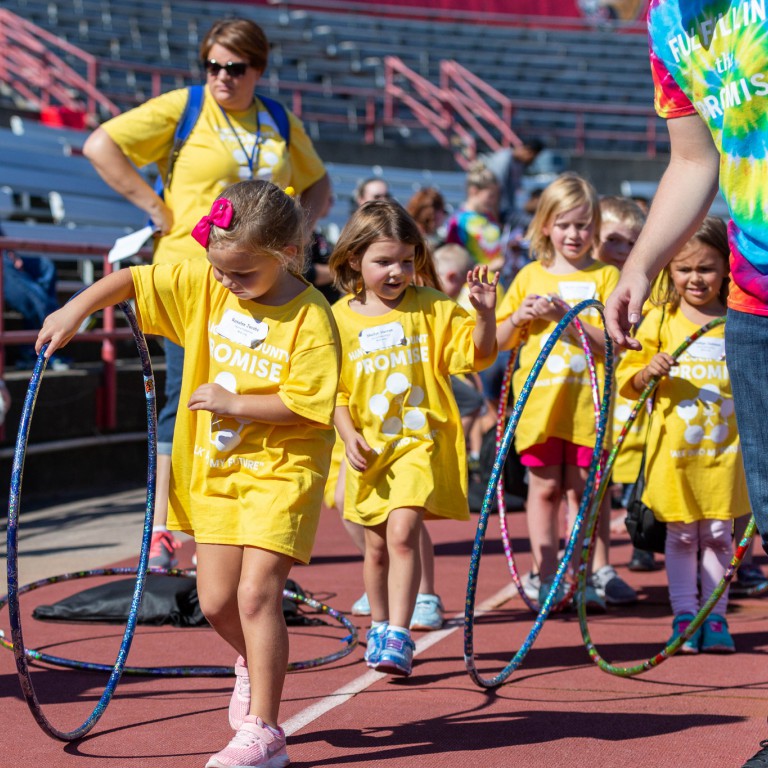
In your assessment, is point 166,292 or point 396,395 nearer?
point 166,292

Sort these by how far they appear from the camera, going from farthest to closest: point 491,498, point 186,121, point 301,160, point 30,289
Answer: point 30,289, point 301,160, point 186,121, point 491,498

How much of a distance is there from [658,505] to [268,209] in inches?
92.7

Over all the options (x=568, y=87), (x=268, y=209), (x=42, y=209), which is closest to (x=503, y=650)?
(x=268, y=209)

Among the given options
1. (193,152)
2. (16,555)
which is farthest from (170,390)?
(16,555)

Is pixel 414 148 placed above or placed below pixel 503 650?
above

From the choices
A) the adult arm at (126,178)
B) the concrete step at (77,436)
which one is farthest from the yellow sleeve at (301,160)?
the concrete step at (77,436)

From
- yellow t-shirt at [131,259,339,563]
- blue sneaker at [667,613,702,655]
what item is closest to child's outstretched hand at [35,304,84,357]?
yellow t-shirt at [131,259,339,563]

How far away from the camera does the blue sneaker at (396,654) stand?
14.4 feet

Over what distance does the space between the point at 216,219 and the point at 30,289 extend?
659 cm

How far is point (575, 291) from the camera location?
586 centimetres

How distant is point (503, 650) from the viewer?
5.12m

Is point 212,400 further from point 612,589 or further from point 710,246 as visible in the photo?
point 612,589

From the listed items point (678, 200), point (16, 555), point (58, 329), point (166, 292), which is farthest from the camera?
point (166, 292)

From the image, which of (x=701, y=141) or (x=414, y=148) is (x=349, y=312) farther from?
(x=414, y=148)
